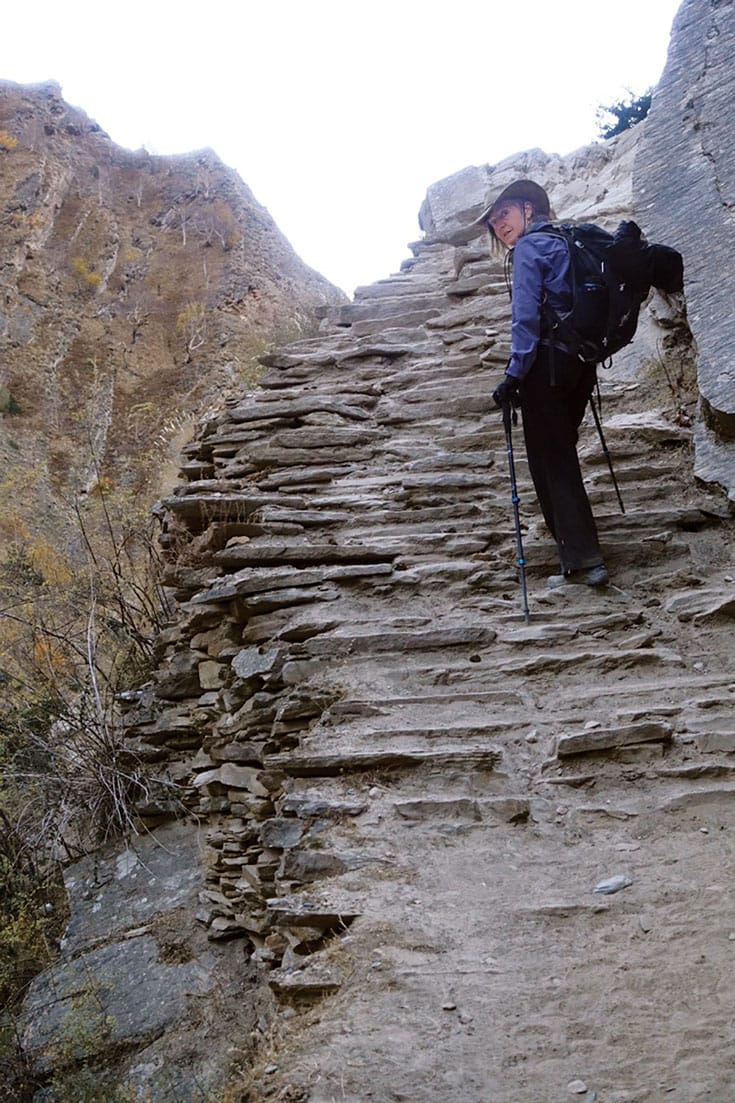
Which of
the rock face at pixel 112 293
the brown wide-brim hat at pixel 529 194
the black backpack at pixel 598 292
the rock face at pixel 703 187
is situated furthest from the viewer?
the rock face at pixel 112 293

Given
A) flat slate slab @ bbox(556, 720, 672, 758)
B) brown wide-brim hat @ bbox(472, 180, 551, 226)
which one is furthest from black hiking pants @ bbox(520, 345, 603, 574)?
flat slate slab @ bbox(556, 720, 672, 758)

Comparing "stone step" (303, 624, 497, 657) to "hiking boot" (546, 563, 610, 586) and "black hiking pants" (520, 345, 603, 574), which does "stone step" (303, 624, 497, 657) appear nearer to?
"hiking boot" (546, 563, 610, 586)

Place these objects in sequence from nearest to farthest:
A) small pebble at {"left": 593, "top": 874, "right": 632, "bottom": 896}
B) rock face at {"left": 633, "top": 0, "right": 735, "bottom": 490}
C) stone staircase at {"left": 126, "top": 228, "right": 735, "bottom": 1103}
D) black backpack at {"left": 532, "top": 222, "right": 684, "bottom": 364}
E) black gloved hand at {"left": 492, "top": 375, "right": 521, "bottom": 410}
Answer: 1. stone staircase at {"left": 126, "top": 228, "right": 735, "bottom": 1103}
2. small pebble at {"left": 593, "top": 874, "right": 632, "bottom": 896}
3. black backpack at {"left": 532, "top": 222, "right": 684, "bottom": 364}
4. black gloved hand at {"left": 492, "top": 375, "right": 521, "bottom": 410}
5. rock face at {"left": 633, "top": 0, "right": 735, "bottom": 490}

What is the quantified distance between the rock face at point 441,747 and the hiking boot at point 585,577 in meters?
0.06

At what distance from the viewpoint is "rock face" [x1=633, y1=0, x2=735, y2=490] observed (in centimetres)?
536

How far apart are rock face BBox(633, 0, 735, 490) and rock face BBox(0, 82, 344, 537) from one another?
12435 mm

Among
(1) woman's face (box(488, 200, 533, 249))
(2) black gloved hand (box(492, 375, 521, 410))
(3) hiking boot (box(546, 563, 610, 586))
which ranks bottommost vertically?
(3) hiking boot (box(546, 563, 610, 586))

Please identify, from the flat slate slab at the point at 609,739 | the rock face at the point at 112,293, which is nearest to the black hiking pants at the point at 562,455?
the flat slate slab at the point at 609,739

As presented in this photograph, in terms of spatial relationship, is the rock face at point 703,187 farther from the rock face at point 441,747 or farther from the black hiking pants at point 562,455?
the black hiking pants at point 562,455

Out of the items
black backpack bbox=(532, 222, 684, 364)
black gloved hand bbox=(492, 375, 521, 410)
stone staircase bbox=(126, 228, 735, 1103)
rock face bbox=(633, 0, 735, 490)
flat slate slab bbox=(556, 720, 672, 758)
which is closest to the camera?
stone staircase bbox=(126, 228, 735, 1103)

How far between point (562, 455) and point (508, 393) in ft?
1.59

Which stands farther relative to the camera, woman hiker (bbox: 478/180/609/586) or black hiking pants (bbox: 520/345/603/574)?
black hiking pants (bbox: 520/345/603/574)

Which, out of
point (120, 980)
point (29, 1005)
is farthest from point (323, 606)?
point (29, 1005)

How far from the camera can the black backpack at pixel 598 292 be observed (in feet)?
15.4
